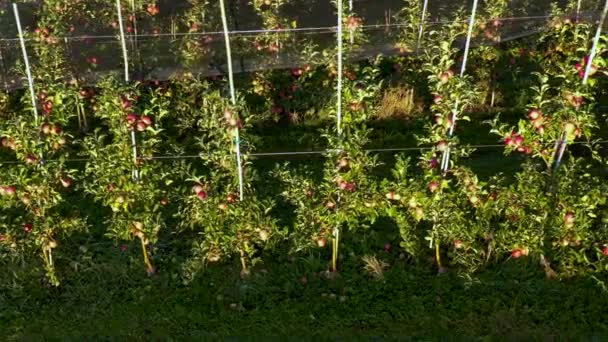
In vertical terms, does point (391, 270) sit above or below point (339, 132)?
below

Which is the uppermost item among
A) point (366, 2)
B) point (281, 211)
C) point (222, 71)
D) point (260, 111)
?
point (366, 2)

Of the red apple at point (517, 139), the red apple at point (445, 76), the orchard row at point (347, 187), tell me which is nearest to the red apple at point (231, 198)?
the orchard row at point (347, 187)

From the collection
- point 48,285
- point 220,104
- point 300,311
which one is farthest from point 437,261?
point 48,285

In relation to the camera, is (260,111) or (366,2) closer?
(260,111)

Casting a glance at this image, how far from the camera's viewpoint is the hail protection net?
8680 mm

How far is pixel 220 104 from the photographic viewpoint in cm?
508

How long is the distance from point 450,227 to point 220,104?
2.27 metres

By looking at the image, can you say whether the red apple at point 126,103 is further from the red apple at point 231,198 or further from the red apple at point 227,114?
the red apple at point 231,198

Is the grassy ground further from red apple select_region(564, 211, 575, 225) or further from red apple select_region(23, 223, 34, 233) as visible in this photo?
red apple select_region(564, 211, 575, 225)

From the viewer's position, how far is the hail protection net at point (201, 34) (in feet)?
28.5

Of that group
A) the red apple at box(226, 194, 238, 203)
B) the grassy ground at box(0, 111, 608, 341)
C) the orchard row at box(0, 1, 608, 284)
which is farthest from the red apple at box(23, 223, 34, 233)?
the red apple at box(226, 194, 238, 203)

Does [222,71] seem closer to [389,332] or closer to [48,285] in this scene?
[48,285]

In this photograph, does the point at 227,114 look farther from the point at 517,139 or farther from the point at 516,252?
the point at 516,252

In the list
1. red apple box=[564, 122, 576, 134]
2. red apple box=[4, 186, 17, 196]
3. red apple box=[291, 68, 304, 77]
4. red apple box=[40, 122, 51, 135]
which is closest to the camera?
red apple box=[564, 122, 576, 134]
